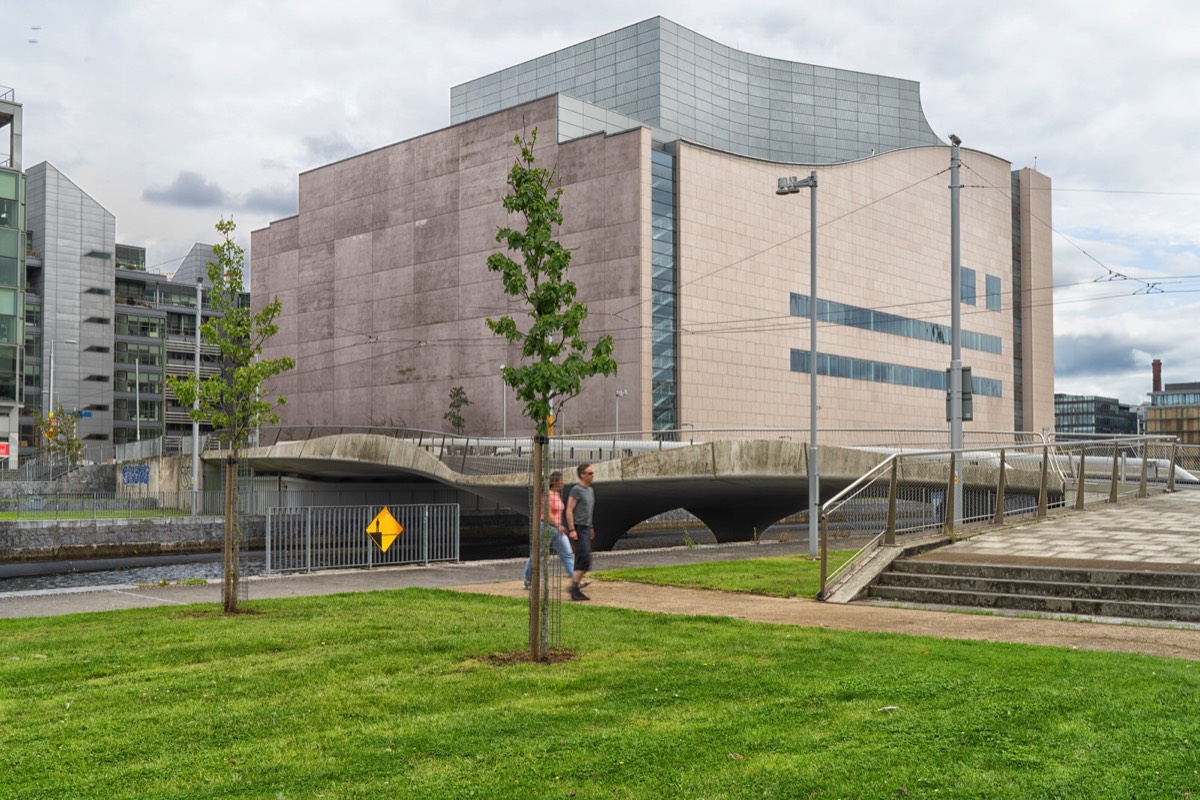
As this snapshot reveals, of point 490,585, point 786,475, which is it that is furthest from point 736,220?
point 490,585

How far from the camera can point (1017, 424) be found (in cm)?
8581

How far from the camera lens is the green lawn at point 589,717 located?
5469mm

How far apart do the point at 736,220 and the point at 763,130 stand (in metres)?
21.5

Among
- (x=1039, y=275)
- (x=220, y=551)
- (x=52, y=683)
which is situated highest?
(x=1039, y=275)

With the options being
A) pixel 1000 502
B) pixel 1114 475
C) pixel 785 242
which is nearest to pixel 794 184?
pixel 1000 502

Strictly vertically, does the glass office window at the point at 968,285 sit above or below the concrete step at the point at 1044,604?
above

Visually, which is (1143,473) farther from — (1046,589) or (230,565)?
(230,565)

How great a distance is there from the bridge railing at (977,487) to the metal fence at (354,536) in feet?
26.8

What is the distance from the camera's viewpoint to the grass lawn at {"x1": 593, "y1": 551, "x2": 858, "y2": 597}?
15578mm

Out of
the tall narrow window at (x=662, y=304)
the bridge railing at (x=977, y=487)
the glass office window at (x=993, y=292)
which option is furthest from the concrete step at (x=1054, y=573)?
the glass office window at (x=993, y=292)

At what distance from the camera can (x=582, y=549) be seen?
15.1m

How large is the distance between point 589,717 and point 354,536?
1850cm

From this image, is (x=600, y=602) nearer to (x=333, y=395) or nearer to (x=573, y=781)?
(x=573, y=781)

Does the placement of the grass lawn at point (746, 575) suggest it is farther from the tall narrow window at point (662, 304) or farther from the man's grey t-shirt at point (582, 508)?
the tall narrow window at point (662, 304)
